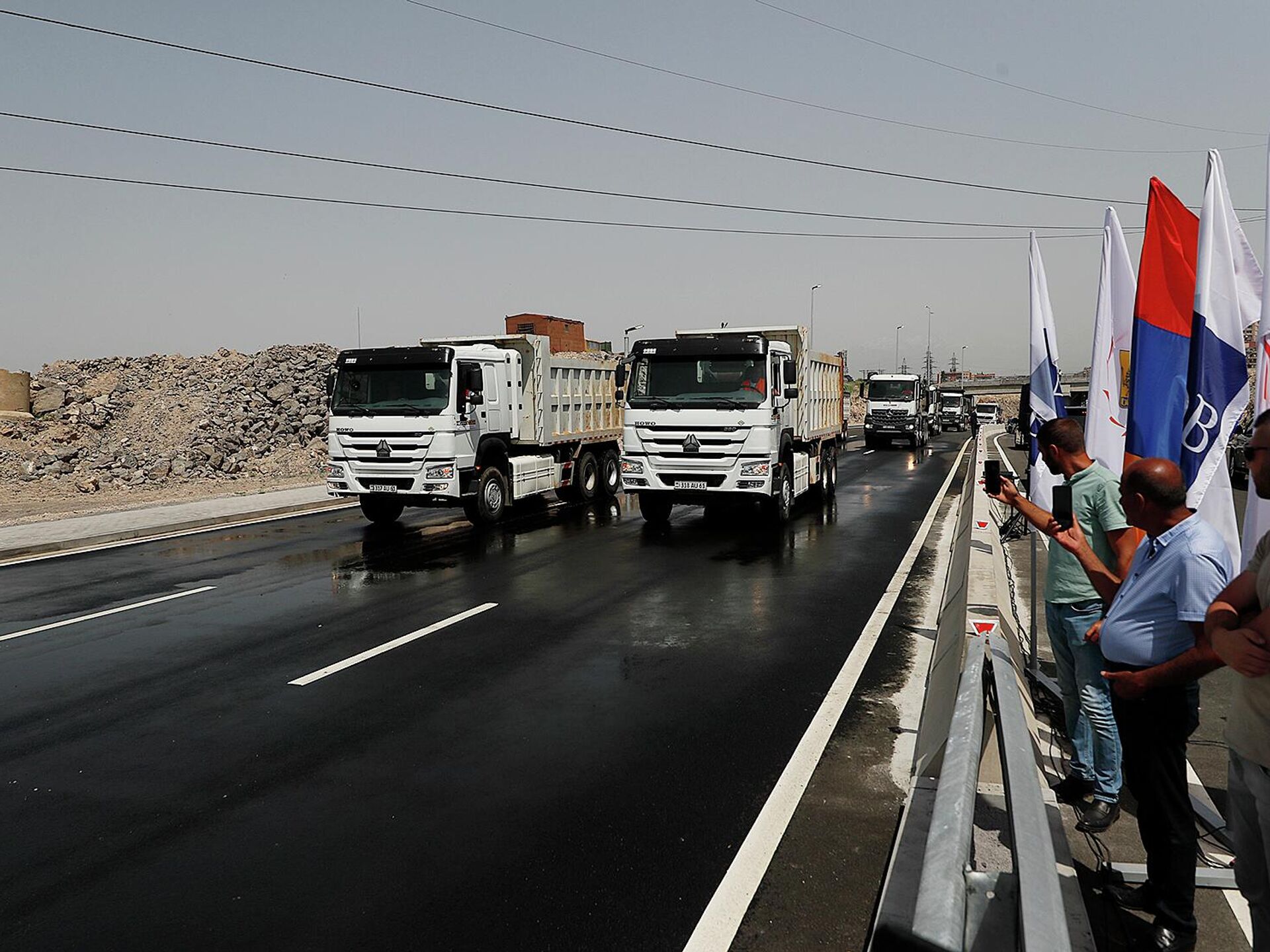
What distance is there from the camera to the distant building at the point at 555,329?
180 feet

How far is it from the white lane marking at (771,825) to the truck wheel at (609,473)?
11843mm

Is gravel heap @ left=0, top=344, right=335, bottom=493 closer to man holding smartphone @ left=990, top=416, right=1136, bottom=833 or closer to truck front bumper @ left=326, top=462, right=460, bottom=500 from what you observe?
truck front bumper @ left=326, top=462, right=460, bottom=500

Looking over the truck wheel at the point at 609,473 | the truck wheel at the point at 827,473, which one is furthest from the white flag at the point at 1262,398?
the truck wheel at the point at 609,473

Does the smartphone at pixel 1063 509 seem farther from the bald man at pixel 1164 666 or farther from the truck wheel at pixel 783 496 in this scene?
the truck wheel at pixel 783 496

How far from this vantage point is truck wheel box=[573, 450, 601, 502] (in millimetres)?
18438

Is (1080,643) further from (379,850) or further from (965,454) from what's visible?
(965,454)

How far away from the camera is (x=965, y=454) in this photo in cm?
3541

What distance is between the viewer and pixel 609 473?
19.8 metres

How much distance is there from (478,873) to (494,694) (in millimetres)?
2547

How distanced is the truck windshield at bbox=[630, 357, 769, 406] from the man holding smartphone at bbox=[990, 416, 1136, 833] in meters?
9.41

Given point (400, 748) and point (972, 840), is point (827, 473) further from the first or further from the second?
point (972, 840)

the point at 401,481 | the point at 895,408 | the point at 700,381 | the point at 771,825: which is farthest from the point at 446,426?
the point at 895,408

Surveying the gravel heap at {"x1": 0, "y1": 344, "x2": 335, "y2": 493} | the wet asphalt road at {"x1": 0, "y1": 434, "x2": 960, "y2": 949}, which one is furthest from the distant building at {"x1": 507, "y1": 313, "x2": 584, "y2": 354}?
the wet asphalt road at {"x1": 0, "y1": 434, "x2": 960, "y2": 949}

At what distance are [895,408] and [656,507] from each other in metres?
26.0
